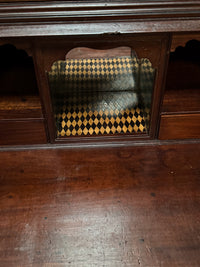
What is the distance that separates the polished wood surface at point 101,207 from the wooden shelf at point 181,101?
0.80 feet

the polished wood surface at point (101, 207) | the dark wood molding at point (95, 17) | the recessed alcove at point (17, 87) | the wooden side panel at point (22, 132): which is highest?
the dark wood molding at point (95, 17)

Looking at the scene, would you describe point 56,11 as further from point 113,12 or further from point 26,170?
point 26,170

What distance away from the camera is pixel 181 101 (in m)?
1.90

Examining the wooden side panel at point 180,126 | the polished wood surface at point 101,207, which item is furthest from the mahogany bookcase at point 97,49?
the polished wood surface at point 101,207

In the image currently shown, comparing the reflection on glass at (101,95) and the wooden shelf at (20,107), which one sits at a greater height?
the wooden shelf at (20,107)

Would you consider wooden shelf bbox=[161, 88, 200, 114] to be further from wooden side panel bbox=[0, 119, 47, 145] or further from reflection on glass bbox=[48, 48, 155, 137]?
wooden side panel bbox=[0, 119, 47, 145]

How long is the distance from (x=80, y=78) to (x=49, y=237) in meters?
1.30

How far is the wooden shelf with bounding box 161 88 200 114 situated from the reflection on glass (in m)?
0.13

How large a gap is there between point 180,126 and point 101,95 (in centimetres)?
66

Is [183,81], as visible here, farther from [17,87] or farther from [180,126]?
[17,87]

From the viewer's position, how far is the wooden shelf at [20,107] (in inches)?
72.6

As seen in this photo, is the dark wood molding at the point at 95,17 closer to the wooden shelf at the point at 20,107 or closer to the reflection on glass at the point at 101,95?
the reflection on glass at the point at 101,95

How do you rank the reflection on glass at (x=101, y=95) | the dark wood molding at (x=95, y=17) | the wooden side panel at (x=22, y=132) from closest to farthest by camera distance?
1. the dark wood molding at (x=95, y=17)
2. the wooden side panel at (x=22, y=132)
3. the reflection on glass at (x=101, y=95)

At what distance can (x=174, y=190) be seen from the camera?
166 centimetres
